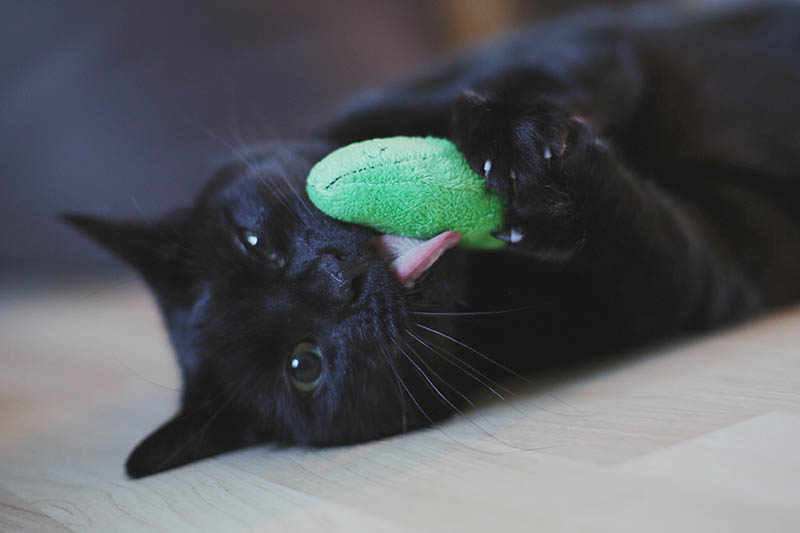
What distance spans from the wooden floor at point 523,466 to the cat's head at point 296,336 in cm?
4

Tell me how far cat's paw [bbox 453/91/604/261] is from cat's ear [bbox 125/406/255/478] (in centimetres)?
46

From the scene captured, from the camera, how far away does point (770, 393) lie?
0.88 metres

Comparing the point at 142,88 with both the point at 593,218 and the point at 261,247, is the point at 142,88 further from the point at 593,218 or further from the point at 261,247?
the point at 593,218

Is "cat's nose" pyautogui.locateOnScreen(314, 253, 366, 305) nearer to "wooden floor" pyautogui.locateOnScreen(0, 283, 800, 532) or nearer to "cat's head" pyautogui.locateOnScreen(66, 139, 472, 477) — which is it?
"cat's head" pyautogui.locateOnScreen(66, 139, 472, 477)

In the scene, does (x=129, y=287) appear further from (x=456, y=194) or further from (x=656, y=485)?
(x=656, y=485)

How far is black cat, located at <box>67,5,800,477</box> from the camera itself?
0.96 meters

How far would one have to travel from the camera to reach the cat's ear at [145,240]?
3.99 ft

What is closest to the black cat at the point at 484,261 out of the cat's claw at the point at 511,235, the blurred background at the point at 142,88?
the cat's claw at the point at 511,235

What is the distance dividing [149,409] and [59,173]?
120cm

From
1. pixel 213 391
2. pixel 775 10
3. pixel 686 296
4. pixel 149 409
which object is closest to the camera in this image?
pixel 213 391

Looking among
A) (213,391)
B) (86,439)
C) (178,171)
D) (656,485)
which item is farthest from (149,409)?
(178,171)

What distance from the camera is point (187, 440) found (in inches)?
39.5

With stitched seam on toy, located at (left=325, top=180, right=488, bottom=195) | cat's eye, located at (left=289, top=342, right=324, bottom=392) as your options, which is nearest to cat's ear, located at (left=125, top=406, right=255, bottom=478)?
cat's eye, located at (left=289, top=342, right=324, bottom=392)

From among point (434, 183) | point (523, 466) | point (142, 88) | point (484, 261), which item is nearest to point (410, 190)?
point (434, 183)
